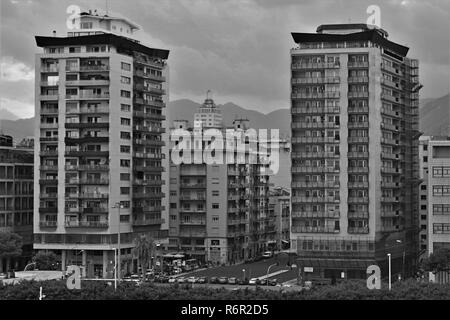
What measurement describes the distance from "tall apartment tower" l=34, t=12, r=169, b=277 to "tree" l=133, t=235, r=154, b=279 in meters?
1.90

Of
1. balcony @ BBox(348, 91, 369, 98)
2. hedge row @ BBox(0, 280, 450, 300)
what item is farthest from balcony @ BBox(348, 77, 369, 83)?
hedge row @ BBox(0, 280, 450, 300)

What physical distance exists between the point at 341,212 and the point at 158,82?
65.8 feet

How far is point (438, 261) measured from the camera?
70.9 m

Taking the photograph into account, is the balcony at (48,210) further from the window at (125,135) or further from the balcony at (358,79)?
the balcony at (358,79)

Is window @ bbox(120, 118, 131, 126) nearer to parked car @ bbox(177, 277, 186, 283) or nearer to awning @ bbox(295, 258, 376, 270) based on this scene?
parked car @ bbox(177, 277, 186, 283)

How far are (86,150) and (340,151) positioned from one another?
19.3m

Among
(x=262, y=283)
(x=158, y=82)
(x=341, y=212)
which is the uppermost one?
(x=158, y=82)

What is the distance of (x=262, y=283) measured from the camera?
73.9 meters

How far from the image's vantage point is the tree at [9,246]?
77.2m

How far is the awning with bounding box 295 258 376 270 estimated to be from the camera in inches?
2928

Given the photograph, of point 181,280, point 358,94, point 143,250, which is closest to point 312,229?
point 181,280

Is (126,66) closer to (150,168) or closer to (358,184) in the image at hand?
(150,168)
